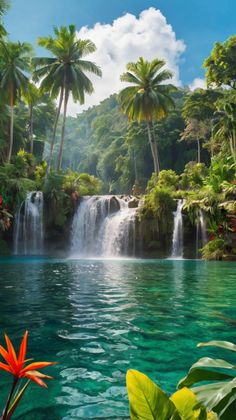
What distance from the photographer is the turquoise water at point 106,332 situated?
9.77 ft

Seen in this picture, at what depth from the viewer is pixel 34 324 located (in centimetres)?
539

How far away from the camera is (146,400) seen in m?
0.97

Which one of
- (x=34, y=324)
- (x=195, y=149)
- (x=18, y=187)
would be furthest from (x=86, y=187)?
(x=34, y=324)

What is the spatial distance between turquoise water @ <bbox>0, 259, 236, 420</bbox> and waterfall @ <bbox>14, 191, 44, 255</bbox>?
19.0m

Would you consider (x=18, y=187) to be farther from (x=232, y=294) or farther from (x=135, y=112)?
(x=232, y=294)

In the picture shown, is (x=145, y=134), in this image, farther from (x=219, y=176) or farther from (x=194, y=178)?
(x=219, y=176)

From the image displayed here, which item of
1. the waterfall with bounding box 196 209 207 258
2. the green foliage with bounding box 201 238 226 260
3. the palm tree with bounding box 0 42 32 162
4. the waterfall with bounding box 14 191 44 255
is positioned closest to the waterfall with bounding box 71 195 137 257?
the waterfall with bounding box 14 191 44 255

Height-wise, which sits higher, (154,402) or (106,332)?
(154,402)

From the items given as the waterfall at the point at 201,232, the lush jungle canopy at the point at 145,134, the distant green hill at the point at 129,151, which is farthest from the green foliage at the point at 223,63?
the waterfall at the point at 201,232

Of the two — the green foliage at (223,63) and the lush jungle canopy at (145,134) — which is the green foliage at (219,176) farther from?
the green foliage at (223,63)

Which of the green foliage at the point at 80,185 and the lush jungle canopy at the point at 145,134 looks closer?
the lush jungle canopy at the point at 145,134

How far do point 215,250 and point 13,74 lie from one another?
22.4 meters

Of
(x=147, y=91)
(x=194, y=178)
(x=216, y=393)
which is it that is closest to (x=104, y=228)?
(x=194, y=178)

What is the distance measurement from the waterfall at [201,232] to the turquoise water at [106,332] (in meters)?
14.2
